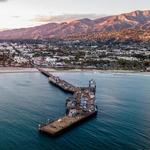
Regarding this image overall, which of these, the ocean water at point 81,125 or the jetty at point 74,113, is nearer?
the ocean water at point 81,125

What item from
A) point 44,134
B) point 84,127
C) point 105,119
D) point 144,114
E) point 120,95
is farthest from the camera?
point 120,95

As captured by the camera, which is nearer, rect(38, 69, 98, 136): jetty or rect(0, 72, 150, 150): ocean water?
rect(0, 72, 150, 150): ocean water

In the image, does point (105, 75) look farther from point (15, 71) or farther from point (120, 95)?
point (120, 95)

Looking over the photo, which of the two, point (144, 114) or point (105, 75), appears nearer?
point (144, 114)

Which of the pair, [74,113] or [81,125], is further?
[74,113]

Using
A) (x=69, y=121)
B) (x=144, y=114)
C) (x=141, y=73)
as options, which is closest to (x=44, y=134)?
(x=69, y=121)

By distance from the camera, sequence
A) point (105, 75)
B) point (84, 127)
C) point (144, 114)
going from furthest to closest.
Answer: point (105, 75) < point (144, 114) < point (84, 127)

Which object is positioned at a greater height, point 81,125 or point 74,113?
point 74,113
